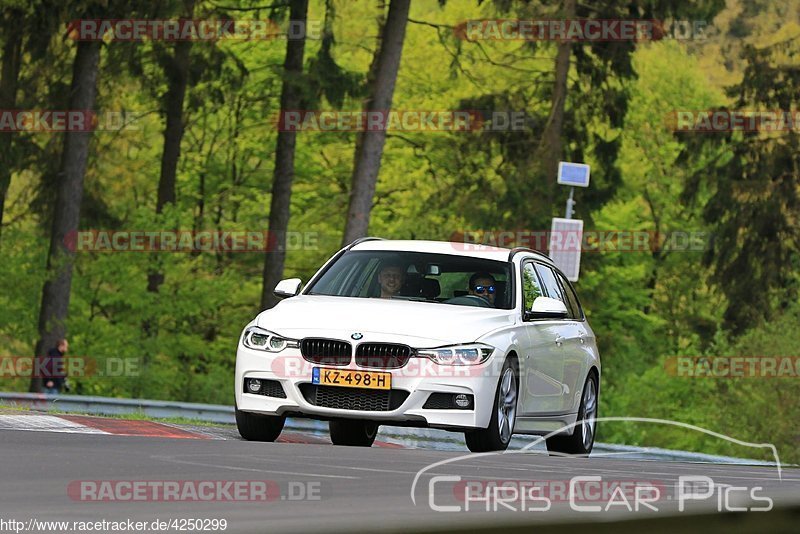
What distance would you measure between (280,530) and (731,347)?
1505 inches

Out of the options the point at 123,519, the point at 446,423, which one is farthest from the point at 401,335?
the point at 123,519

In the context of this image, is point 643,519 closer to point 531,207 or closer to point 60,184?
point 60,184

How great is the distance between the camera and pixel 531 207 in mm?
41500

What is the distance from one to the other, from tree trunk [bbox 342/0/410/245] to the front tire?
17.4 meters

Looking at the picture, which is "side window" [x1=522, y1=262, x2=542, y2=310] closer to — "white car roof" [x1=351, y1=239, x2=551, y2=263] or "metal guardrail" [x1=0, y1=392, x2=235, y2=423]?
"white car roof" [x1=351, y1=239, x2=551, y2=263]

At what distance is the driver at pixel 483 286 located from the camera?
13.1 meters

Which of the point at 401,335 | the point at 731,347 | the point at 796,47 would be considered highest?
the point at 796,47

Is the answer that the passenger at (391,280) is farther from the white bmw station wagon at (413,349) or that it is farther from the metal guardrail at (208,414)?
the metal guardrail at (208,414)

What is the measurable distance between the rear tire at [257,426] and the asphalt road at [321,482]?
1.37 meters

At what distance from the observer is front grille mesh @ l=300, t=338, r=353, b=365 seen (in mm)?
11664
